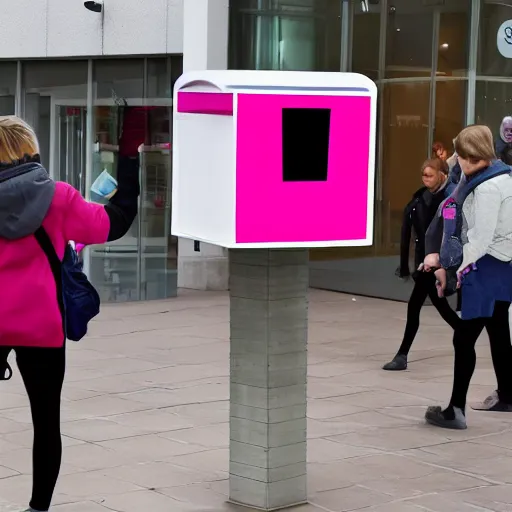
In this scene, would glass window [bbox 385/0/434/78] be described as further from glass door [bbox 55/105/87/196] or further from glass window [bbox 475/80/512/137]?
glass door [bbox 55/105/87/196]

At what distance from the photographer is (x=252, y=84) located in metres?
5.34

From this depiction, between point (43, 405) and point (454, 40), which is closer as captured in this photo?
point (43, 405)

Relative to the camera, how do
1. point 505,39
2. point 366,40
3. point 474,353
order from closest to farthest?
point 474,353 → point 505,39 → point 366,40

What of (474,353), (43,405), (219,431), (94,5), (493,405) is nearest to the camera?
(43,405)

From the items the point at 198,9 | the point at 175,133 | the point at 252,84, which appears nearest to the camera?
the point at 252,84

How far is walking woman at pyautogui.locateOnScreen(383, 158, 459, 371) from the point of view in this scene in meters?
9.83

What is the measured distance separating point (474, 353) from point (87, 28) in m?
10.5

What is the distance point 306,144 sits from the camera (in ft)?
18.2

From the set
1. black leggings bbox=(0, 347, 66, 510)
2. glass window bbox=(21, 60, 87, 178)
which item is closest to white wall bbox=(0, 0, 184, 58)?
glass window bbox=(21, 60, 87, 178)

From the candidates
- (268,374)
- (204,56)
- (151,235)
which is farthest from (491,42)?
(268,374)

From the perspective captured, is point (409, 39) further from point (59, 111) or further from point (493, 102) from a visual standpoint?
point (59, 111)

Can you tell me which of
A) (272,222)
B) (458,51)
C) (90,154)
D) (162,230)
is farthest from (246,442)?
(90,154)

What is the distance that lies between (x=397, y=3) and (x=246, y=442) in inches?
389

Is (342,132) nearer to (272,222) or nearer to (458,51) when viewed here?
(272,222)
